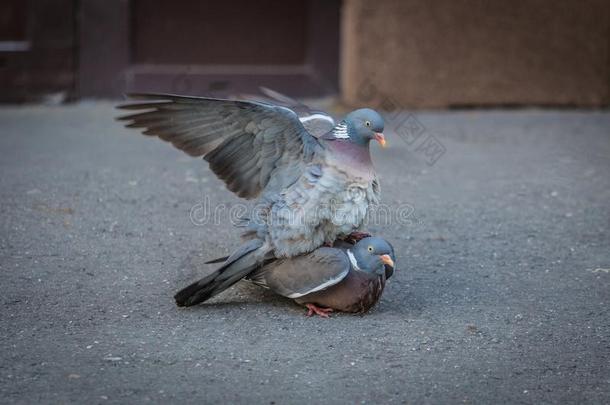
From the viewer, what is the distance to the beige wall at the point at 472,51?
719cm

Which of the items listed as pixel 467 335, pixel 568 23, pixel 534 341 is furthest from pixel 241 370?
pixel 568 23

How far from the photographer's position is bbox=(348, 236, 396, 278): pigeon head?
3.63 meters

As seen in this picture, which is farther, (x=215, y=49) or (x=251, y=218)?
(x=215, y=49)

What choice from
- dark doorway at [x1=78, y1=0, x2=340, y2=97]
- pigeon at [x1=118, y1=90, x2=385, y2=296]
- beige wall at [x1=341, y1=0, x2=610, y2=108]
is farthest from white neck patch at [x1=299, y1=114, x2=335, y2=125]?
dark doorway at [x1=78, y1=0, x2=340, y2=97]

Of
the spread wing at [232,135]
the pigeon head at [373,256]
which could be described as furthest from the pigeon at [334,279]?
the spread wing at [232,135]

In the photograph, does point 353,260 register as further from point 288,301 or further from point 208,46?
point 208,46

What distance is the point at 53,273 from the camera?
4.08m

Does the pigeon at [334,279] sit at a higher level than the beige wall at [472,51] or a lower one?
lower

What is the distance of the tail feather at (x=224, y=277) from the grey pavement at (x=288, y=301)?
0.08 metres

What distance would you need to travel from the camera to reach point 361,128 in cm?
372

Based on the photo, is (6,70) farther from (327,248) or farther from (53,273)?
(327,248)

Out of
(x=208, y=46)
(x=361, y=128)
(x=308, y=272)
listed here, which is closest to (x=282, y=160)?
(x=361, y=128)

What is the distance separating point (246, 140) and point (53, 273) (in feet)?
3.71

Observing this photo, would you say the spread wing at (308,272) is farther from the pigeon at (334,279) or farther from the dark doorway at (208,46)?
the dark doorway at (208,46)
